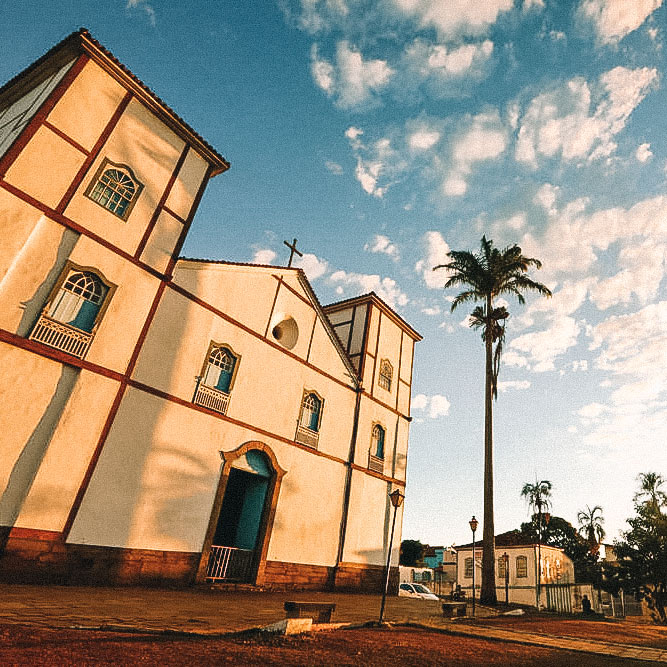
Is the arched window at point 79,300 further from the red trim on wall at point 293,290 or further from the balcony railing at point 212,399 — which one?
the red trim on wall at point 293,290

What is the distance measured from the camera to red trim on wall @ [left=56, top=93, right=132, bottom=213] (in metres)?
10.8

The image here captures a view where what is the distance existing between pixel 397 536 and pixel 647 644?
11.2m

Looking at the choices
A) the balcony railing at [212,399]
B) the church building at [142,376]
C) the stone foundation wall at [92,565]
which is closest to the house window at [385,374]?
the church building at [142,376]

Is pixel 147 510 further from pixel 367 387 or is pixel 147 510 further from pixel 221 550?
pixel 367 387

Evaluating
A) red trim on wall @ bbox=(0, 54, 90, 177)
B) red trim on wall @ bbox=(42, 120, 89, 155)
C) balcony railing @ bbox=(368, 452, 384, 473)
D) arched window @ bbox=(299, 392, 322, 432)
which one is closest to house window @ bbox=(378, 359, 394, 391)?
balcony railing @ bbox=(368, 452, 384, 473)

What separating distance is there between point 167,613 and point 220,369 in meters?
7.50

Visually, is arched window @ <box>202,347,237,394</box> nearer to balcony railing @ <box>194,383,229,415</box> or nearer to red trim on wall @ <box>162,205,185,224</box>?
balcony railing @ <box>194,383,229,415</box>

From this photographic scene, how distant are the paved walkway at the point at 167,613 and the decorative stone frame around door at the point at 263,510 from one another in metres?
1.47

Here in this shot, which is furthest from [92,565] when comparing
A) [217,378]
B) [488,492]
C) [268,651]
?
[488,492]

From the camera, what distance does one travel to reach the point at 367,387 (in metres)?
20.0

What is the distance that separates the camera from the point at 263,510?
14.4 m

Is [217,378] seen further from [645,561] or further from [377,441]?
[645,561]

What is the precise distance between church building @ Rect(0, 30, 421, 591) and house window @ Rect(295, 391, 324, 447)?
78 millimetres

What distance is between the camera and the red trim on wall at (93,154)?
35.4 ft
